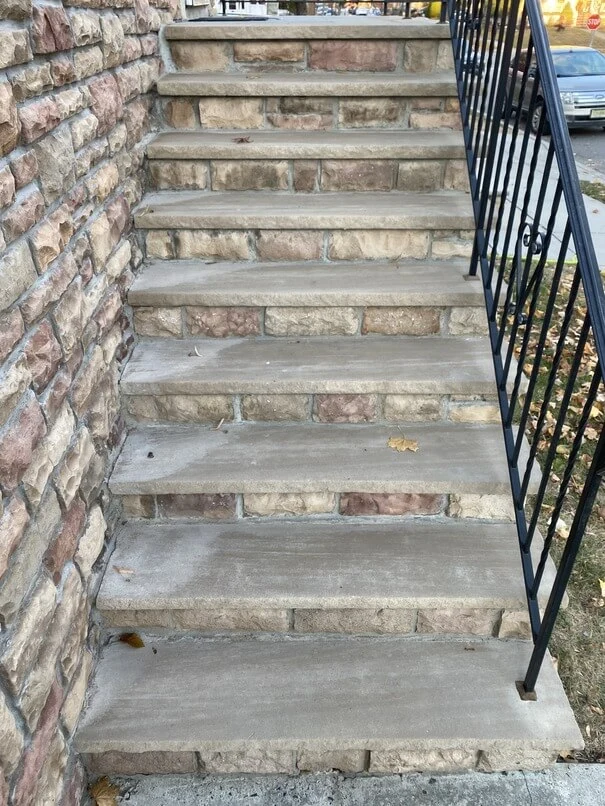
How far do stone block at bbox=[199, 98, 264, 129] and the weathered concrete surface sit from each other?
2606mm

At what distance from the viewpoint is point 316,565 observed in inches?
79.6

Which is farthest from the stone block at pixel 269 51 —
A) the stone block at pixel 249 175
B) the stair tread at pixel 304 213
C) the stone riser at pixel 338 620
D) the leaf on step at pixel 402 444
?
the stone riser at pixel 338 620

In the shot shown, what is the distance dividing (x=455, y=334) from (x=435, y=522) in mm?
770

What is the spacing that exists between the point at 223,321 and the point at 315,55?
154cm

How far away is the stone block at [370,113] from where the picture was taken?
9.55 feet

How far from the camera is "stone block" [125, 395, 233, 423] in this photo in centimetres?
228

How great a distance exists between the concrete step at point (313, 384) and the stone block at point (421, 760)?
1068 mm

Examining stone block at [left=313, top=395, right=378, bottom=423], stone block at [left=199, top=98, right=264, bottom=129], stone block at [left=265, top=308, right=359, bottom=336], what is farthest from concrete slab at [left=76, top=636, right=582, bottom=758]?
stone block at [left=199, top=98, right=264, bottom=129]

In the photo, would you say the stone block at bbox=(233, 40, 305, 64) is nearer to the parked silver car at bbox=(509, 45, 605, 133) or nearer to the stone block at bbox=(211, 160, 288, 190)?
the stone block at bbox=(211, 160, 288, 190)

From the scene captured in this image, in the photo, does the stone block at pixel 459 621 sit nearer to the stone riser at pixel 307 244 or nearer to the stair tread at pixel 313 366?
the stair tread at pixel 313 366

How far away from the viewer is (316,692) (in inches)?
72.8

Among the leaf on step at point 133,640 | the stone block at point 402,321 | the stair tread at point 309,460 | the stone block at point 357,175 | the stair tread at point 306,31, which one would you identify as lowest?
the leaf on step at point 133,640

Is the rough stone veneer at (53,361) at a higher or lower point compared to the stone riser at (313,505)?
higher

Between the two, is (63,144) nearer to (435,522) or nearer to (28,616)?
(28,616)
